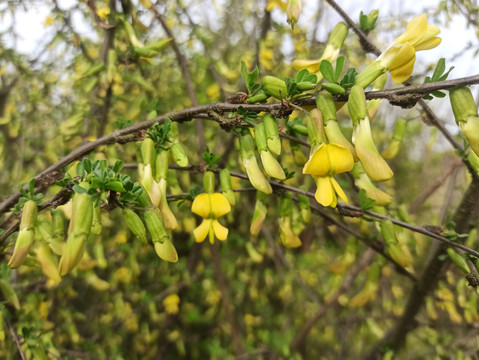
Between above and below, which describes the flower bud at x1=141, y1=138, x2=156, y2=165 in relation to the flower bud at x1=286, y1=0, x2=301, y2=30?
below

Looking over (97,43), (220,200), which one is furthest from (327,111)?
(97,43)

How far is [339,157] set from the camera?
2.09 ft

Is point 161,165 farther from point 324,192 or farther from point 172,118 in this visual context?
point 324,192

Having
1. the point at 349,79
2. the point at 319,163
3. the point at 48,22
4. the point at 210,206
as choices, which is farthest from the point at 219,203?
the point at 48,22

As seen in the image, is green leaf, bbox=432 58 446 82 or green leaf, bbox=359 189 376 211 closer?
green leaf, bbox=432 58 446 82

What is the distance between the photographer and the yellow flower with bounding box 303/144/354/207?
63 centimetres

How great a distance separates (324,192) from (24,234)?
0.51m

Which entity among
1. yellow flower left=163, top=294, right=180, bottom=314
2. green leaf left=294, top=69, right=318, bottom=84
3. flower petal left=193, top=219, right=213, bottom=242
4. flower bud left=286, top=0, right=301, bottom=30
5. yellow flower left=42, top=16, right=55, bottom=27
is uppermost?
yellow flower left=42, top=16, right=55, bottom=27

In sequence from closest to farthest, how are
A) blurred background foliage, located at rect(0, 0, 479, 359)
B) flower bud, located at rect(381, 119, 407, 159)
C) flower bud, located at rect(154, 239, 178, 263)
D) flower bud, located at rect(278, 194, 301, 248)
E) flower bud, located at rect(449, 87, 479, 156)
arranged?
1. flower bud, located at rect(449, 87, 479, 156)
2. flower bud, located at rect(154, 239, 178, 263)
3. flower bud, located at rect(278, 194, 301, 248)
4. flower bud, located at rect(381, 119, 407, 159)
5. blurred background foliage, located at rect(0, 0, 479, 359)

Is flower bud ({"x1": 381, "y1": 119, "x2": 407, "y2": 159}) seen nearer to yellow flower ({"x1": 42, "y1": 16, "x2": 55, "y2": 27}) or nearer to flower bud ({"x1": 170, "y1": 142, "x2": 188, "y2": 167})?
flower bud ({"x1": 170, "y1": 142, "x2": 188, "y2": 167})

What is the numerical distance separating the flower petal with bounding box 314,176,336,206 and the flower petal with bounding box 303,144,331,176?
0.01 metres

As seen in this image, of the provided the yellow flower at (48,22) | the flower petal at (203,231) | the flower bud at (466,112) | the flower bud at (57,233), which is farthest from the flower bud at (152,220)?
the yellow flower at (48,22)

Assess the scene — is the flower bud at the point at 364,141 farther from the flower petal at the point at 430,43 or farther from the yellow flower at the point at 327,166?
the flower petal at the point at 430,43

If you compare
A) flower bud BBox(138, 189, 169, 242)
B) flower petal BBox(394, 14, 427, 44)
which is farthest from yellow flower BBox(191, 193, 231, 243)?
flower petal BBox(394, 14, 427, 44)
